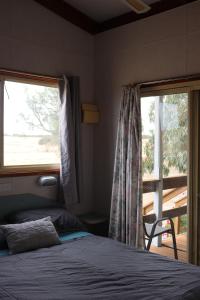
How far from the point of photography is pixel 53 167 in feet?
12.8

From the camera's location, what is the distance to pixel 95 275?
93.8 inches

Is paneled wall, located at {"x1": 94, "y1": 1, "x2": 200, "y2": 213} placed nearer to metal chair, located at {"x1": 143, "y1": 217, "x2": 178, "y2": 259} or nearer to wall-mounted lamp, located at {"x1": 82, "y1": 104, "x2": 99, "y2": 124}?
wall-mounted lamp, located at {"x1": 82, "y1": 104, "x2": 99, "y2": 124}

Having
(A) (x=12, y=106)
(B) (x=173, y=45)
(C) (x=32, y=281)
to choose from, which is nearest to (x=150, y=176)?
(B) (x=173, y=45)

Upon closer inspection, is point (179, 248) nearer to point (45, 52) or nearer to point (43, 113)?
point (43, 113)

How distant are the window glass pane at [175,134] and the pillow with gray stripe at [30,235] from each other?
1.30 metres

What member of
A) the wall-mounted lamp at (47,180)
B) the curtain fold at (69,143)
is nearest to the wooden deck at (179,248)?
the curtain fold at (69,143)

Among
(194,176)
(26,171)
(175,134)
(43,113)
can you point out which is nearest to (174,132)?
(175,134)

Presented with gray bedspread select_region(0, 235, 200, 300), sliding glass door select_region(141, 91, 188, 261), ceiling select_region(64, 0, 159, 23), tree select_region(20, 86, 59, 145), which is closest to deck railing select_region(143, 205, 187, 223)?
sliding glass door select_region(141, 91, 188, 261)

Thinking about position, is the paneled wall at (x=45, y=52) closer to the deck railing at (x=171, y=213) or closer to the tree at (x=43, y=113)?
the tree at (x=43, y=113)

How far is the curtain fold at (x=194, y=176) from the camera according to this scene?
10.6ft

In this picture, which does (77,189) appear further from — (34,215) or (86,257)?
(86,257)

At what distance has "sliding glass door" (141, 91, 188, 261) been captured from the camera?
134 inches

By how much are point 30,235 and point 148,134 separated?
63.1 inches

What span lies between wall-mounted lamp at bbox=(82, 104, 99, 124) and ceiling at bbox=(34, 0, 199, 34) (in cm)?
91
